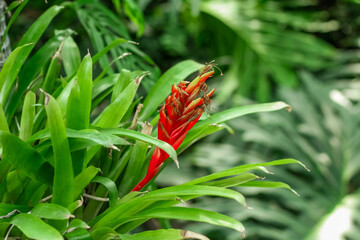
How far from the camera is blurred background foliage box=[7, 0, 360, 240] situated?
169 centimetres

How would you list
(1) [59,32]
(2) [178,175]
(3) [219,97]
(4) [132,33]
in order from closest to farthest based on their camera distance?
(1) [59,32] < (2) [178,175] < (3) [219,97] < (4) [132,33]

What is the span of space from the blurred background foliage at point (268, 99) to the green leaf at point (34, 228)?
0.93 m

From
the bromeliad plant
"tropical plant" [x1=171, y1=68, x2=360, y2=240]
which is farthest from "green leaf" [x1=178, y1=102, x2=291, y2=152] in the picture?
"tropical plant" [x1=171, y1=68, x2=360, y2=240]

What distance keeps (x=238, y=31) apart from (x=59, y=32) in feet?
5.03

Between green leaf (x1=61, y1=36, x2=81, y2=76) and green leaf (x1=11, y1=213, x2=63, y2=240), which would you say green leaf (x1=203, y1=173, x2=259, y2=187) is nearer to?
green leaf (x1=11, y1=213, x2=63, y2=240)

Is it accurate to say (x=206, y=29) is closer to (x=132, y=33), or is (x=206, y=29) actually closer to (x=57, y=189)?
(x=132, y=33)

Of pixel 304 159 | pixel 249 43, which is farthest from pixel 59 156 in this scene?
pixel 249 43

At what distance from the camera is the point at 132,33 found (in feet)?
7.52

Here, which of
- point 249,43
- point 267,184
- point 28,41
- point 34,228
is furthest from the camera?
point 249,43

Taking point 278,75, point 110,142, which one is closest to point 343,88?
point 278,75

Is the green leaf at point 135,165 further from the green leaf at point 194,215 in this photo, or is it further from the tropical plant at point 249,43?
the tropical plant at point 249,43

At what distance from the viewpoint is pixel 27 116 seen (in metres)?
0.57

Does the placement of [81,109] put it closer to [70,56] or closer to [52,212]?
[52,212]

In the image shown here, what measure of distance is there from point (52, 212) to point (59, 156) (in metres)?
0.06
